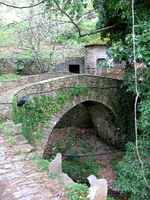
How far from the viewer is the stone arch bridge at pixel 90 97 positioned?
24.1 ft

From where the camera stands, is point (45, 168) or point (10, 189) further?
point (45, 168)

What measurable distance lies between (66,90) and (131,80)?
107 inches

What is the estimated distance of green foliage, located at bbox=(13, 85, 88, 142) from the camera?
718cm

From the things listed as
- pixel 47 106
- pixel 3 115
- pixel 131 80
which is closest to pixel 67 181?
pixel 3 115

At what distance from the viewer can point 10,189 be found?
9.15 feet

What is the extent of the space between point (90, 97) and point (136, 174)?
14.9ft

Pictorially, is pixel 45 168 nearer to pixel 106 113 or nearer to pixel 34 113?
pixel 34 113

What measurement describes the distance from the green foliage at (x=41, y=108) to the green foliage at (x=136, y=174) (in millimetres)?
3038

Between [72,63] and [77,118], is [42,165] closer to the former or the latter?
[77,118]

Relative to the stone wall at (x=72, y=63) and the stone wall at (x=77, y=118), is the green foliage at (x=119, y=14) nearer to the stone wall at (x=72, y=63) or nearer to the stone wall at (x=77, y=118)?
the stone wall at (x=77, y=118)

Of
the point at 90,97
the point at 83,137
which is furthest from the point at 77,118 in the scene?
the point at 90,97

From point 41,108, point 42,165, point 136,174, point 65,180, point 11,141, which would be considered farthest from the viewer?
point 41,108

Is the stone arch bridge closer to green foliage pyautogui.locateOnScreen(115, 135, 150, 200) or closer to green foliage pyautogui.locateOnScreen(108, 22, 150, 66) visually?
green foliage pyautogui.locateOnScreen(108, 22, 150, 66)

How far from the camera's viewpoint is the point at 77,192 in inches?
103
